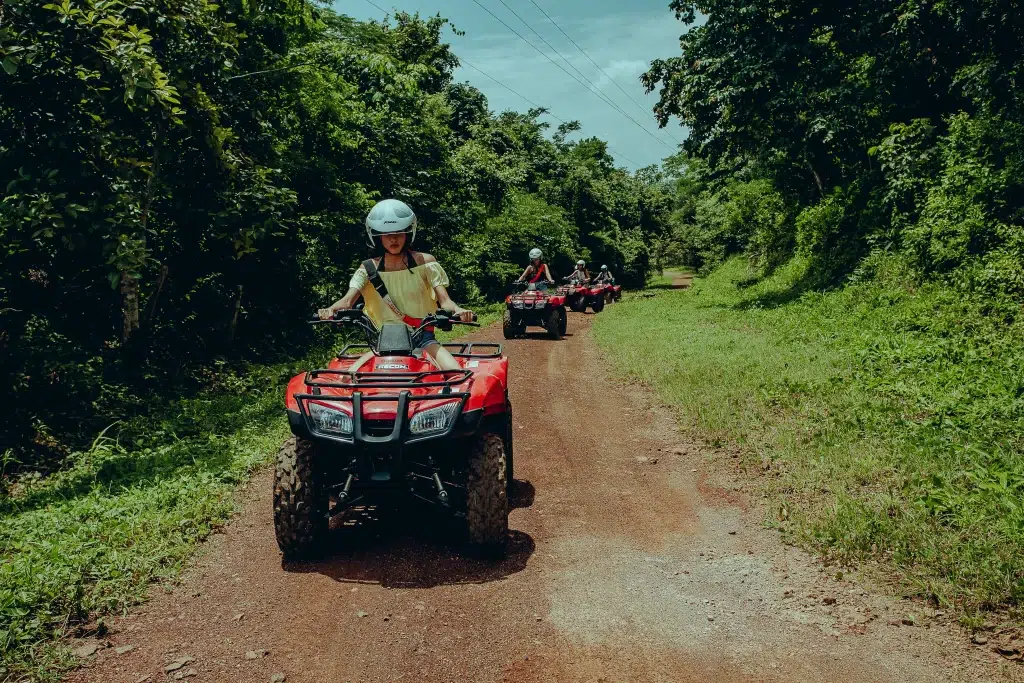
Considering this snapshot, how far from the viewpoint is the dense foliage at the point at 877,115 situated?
12219 mm

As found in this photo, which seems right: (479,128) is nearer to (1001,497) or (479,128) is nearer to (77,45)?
(77,45)

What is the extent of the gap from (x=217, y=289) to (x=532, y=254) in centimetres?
659

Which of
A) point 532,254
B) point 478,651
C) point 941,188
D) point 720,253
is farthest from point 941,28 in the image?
point 720,253

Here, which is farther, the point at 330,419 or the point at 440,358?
the point at 440,358

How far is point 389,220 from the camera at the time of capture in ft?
17.7

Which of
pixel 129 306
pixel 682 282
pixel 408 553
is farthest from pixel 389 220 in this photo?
pixel 682 282

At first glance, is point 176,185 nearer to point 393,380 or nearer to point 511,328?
point 393,380

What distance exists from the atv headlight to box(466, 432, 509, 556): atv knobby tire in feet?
2.60

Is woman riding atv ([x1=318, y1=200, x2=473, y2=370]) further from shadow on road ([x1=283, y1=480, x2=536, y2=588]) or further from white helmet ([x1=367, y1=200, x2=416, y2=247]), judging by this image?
shadow on road ([x1=283, y1=480, x2=536, y2=588])

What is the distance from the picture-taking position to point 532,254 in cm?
1686

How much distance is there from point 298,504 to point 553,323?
40.8 feet

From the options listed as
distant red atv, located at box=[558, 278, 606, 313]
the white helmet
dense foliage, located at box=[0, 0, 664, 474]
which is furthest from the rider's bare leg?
distant red atv, located at box=[558, 278, 606, 313]

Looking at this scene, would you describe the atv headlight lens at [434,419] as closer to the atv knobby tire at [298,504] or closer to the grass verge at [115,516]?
the atv knobby tire at [298,504]

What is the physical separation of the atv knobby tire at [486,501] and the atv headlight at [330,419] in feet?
2.60
